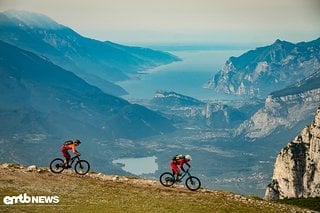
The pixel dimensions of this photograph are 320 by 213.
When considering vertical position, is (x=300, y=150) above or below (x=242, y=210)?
above

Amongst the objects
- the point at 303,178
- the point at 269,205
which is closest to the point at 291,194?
the point at 303,178

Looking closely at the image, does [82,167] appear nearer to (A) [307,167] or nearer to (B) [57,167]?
(B) [57,167]

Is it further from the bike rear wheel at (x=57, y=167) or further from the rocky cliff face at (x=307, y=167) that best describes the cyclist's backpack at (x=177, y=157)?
the rocky cliff face at (x=307, y=167)

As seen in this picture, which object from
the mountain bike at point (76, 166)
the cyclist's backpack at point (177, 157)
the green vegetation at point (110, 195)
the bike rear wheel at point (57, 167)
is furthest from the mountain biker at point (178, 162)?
the bike rear wheel at point (57, 167)

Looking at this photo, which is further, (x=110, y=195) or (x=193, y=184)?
(x=193, y=184)

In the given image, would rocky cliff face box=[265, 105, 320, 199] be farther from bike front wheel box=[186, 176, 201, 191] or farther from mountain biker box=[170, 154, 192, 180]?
mountain biker box=[170, 154, 192, 180]

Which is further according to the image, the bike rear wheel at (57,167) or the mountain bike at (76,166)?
the bike rear wheel at (57,167)

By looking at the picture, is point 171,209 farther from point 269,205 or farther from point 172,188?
point 269,205

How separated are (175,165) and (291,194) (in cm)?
15846

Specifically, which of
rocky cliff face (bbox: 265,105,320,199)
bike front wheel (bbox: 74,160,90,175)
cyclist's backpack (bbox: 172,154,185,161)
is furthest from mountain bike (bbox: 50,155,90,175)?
rocky cliff face (bbox: 265,105,320,199)

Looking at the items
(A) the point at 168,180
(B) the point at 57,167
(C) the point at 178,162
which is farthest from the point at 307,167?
(B) the point at 57,167

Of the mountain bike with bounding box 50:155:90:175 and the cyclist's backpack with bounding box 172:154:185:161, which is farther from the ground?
the mountain bike with bounding box 50:155:90:175

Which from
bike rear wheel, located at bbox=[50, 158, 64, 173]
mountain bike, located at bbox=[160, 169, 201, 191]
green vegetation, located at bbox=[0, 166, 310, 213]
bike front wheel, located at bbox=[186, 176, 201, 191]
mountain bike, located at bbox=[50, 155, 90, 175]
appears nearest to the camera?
green vegetation, located at bbox=[0, 166, 310, 213]

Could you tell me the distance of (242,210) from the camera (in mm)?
40500
